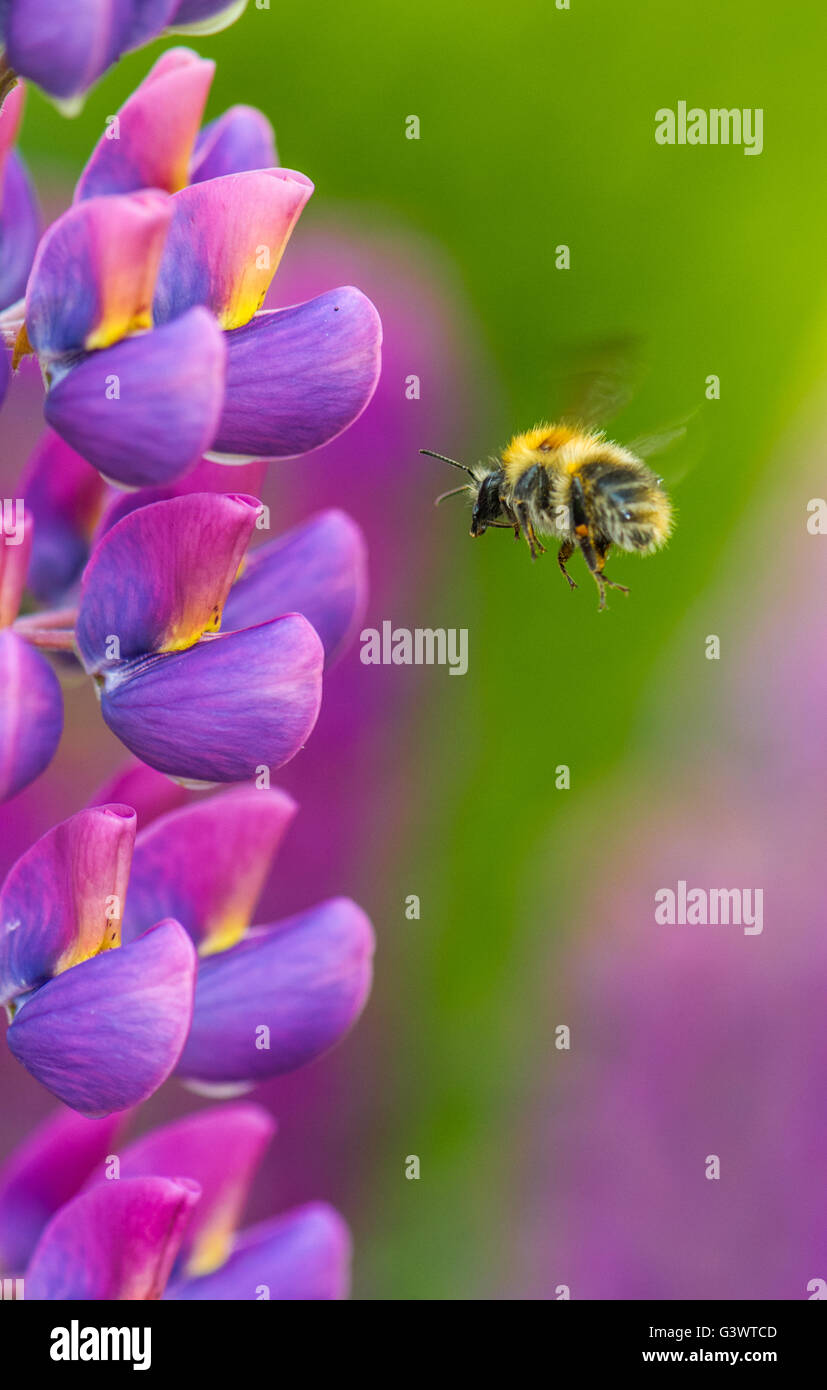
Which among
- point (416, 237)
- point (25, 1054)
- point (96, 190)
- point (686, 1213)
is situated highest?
point (416, 237)

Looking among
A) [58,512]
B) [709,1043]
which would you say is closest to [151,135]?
[58,512]

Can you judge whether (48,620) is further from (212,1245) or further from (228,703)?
(212,1245)

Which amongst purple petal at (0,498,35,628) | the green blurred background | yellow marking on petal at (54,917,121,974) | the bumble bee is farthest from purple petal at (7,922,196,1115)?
the green blurred background

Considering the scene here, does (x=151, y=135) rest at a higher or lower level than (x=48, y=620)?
higher

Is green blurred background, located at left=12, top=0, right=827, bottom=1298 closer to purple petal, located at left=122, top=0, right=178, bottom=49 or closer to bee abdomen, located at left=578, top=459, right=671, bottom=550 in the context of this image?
bee abdomen, located at left=578, top=459, right=671, bottom=550
